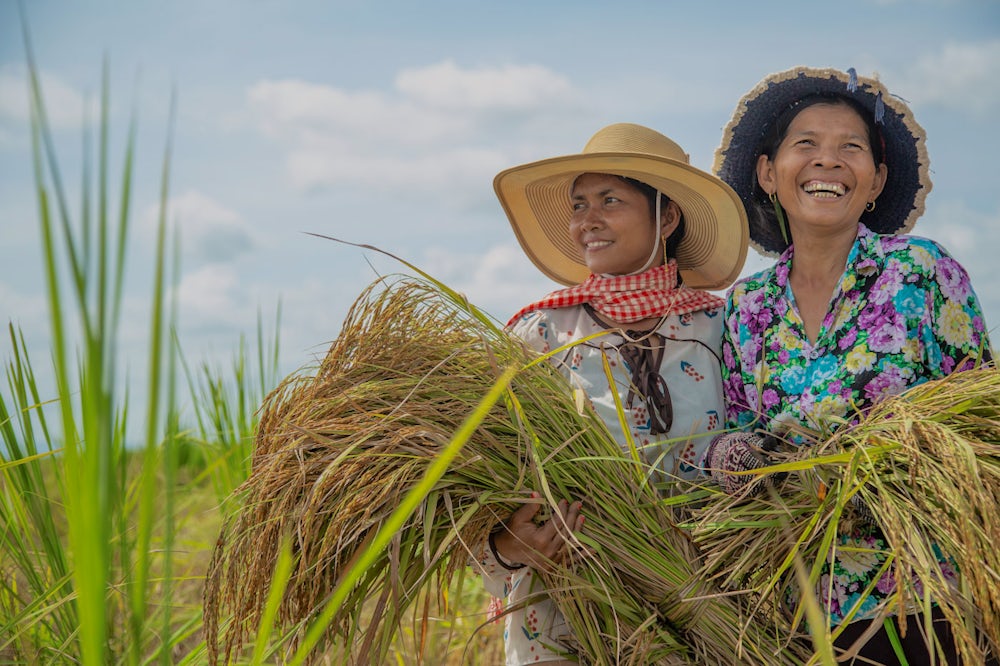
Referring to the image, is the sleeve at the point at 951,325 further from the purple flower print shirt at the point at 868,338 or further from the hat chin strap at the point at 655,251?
the hat chin strap at the point at 655,251

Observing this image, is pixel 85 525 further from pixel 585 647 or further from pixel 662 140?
pixel 662 140

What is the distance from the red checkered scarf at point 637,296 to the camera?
2.55 metres

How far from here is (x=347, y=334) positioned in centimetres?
205

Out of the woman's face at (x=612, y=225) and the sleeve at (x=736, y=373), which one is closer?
the sleeve at (x=736, y=373)

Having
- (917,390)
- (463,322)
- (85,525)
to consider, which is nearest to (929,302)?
(917,390)

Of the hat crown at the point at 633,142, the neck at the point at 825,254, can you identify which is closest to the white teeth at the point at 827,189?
the neck at the point at 825,254

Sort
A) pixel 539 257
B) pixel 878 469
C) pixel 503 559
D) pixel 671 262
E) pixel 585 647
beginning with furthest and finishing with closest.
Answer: pixel 539 257 → pixel 671 262 → pixel 503 559 → pixel 585 647 → pixel 878 469

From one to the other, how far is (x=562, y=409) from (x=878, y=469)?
69cm

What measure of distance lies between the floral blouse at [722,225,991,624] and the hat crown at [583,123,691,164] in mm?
669

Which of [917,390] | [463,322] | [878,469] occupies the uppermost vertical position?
[463,322]

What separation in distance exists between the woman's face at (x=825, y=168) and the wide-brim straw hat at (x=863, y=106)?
77 mm

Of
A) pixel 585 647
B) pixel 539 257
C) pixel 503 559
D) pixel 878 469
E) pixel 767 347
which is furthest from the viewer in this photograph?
pixel 539 257

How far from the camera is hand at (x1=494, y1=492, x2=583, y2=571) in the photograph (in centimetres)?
193

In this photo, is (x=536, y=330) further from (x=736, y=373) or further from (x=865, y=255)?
(x=865, y=255)
